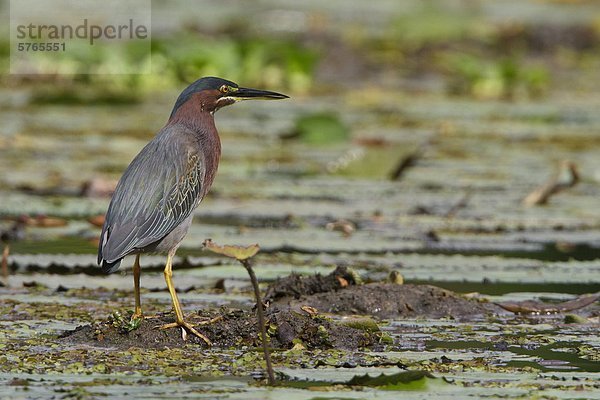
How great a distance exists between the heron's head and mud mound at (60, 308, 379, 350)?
851 millimetres

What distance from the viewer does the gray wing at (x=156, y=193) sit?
4.32m

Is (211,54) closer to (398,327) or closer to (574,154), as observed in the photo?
(574,154)

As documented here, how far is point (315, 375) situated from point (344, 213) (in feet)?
9.58

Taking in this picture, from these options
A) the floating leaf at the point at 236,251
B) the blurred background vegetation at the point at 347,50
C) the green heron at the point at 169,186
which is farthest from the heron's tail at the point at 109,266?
the blurred background vegetation at the point at 347,50

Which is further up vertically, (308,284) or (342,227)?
(342,227)

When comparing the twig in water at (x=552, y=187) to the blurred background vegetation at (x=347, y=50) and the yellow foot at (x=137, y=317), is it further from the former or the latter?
the blurred background vegetation at (x=347, y=50)

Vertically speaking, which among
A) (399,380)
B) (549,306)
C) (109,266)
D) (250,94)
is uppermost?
(250,94)

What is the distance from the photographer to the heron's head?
474 cm

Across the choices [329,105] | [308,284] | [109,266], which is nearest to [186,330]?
[109,266]

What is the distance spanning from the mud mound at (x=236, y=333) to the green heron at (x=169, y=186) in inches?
1.9

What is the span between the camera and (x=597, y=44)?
15.0 meters

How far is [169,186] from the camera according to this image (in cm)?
452

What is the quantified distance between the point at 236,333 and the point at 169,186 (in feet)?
2.03

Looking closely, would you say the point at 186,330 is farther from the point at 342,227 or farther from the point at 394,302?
the point at 342,227
